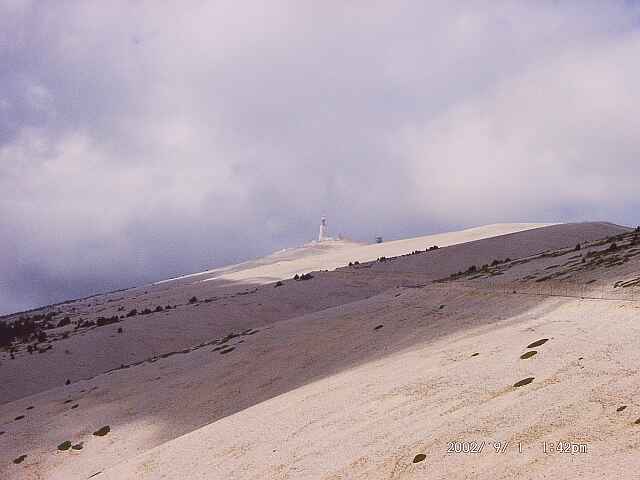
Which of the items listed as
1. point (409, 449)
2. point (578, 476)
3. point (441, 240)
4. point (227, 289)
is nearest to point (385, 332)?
point (409, 449)

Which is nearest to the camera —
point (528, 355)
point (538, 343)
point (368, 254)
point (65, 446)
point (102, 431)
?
point (528, 355)

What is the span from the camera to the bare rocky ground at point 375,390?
6.36 m

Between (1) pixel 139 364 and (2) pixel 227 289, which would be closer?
(1) pixel 139 364

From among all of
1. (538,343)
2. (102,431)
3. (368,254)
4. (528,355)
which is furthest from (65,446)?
(368,254)

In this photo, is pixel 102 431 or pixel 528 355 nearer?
pixel 528 355

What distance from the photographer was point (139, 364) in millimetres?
16859

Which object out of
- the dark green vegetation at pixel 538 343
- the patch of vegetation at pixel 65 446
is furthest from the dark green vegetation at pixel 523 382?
the patch of vegetation at pixel 65 446

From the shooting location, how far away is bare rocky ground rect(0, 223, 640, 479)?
636 cm

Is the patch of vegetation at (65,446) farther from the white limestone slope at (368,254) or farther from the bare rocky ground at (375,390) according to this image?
the white limestone slope at (368,254)

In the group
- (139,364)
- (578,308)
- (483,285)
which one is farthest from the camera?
(139,364)

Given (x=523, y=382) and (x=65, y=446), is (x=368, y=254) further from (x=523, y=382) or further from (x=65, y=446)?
(x=523, y=382)

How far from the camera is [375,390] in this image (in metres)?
8.76

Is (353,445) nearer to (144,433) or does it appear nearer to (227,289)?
(144,433)

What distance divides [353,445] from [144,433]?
507cm
